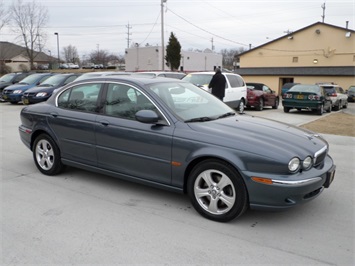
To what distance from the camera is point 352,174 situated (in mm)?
5742

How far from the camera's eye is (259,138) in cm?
385

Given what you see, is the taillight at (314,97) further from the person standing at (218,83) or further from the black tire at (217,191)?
the black tire at (217,191)

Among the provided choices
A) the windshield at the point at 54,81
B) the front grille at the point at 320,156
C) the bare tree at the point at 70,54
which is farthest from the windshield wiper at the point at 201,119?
the bare tree at the point at 70,54

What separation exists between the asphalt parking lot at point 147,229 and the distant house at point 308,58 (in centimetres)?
3504

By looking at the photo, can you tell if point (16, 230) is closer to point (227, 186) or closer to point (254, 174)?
point (227, 186)

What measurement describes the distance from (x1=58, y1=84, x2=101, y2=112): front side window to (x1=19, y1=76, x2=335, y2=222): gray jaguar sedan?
0.02 metres

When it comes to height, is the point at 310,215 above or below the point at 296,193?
below

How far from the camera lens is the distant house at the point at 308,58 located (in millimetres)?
36000

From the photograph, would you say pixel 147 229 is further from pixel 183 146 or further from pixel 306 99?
pixel 306 99

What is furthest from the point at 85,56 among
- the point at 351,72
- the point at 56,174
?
the point at 56,174

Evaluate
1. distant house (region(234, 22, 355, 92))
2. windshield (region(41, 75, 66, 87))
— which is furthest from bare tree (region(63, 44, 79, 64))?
windshield (region(41, 75, 66, 87))

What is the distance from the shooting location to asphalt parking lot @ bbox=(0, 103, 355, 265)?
3137mm

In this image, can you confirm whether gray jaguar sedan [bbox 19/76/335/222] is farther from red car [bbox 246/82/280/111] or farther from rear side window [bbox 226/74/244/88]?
red car [bbox 246/82/280/111]

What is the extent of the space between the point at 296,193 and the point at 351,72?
119 feet
